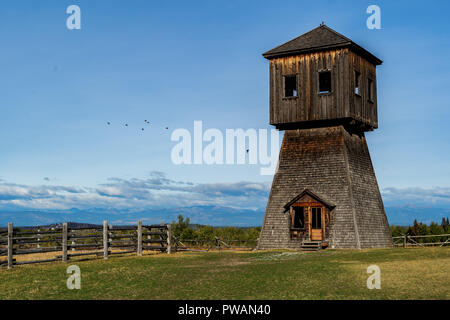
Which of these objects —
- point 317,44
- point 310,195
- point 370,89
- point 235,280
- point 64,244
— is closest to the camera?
point 235,280

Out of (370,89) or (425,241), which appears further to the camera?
(425,241)

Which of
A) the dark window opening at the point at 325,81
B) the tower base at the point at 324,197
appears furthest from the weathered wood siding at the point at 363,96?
the dark window opening at the point at 325,81

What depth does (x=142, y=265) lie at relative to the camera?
25.7 meters

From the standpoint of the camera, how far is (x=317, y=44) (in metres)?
37.8

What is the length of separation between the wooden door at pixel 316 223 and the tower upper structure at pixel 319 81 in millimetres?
6099

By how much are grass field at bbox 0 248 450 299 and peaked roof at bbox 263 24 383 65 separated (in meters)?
15.7

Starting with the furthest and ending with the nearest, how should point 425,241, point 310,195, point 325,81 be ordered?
point 425,241 < point 325,81 < point 310,195

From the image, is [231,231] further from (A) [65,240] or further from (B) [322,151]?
(A) [65,240]

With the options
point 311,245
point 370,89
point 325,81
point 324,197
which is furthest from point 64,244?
point 370,89

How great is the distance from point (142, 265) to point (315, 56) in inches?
783

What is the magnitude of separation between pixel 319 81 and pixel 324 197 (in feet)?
26.9

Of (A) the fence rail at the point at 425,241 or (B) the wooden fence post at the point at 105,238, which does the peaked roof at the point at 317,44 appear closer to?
(A) the fence rail at the point at 425,241
